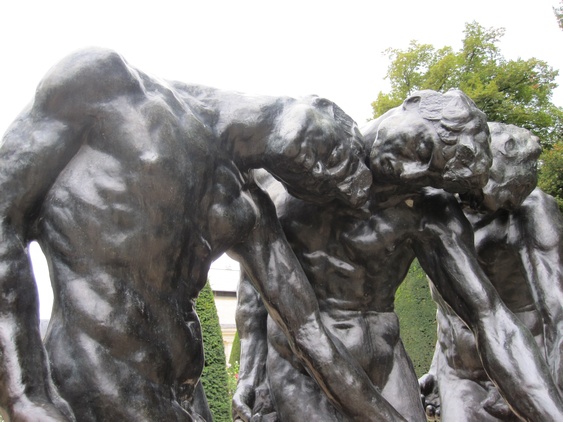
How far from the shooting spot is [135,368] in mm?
2318

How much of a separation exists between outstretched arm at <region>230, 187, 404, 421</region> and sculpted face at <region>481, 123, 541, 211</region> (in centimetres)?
116

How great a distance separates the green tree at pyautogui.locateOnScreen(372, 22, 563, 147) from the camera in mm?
20016

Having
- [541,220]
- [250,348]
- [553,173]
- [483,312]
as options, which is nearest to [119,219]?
[250,348]

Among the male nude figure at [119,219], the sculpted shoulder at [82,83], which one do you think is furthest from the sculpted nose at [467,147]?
the sculpted shoulder at [82,83]

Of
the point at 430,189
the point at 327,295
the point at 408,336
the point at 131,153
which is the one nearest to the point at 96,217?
the point at 131,153

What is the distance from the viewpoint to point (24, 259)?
2236mm

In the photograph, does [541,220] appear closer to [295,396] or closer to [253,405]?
[295,396]

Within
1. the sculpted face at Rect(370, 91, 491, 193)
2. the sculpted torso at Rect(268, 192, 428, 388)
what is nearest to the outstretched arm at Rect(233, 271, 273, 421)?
the sculpted torso at Rect(268, 192, 428, 388)

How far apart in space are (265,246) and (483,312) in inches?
38.7

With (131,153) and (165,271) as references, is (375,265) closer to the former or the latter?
(165,271)

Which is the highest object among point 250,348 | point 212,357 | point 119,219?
point 119,219

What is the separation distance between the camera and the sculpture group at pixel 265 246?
227 centimetres

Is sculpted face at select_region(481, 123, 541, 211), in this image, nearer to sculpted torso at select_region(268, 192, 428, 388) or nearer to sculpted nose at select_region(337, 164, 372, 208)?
sculpted torso at select_region(268, 192, 428, 388)

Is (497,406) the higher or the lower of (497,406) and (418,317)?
the higher
